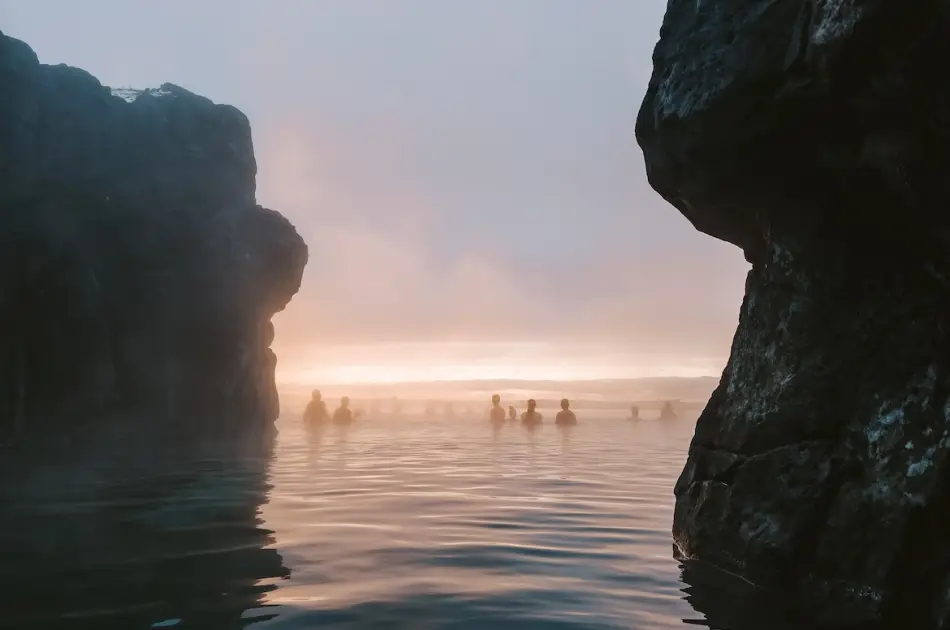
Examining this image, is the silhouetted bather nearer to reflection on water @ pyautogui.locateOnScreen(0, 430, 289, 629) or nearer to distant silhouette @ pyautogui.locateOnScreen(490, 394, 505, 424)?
distant silhouette @ pyautogui.locateOnScreen(490, 394, 505, 424)

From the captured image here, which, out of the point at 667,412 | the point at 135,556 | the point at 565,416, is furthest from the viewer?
the point at 667,412

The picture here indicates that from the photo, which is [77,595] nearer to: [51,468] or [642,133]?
[642,133]

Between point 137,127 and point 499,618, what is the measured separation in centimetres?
5189

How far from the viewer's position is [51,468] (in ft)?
67.4

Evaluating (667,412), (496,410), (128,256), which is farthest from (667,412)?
(128,256)

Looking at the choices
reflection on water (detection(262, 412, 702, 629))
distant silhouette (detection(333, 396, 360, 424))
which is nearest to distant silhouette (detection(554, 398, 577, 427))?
distant silhouette (detection(333, 396, 360, 424))

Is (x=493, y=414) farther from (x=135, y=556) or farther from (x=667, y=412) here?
(x=135, y=556)

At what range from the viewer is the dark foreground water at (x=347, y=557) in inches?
226

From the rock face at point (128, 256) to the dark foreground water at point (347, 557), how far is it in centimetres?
2011

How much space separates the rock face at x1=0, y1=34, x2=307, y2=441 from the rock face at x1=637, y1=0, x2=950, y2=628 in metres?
32.7

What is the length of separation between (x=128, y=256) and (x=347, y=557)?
131ft

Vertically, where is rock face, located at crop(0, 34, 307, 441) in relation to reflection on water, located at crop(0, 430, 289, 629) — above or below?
above

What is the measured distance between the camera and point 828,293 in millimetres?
7418

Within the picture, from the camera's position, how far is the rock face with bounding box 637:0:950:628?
18.9ft
